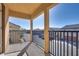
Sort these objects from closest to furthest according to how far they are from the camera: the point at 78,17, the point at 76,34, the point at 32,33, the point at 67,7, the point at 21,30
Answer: the point at 76,34
the point at 78,17
the point at 67,7
the point at 21,30
the point at 32,33

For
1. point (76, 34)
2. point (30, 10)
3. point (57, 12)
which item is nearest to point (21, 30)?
point (30, 10)

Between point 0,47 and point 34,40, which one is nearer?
point 0,47

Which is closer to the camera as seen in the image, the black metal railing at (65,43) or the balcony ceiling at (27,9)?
the black metal railing at (65,43)

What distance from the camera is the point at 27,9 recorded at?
252 inches

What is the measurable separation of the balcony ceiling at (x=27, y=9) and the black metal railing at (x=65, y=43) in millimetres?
1027

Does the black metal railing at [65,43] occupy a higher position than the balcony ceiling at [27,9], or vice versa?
the balcony ceiling at [27,9]

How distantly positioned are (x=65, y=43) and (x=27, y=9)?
3.18m

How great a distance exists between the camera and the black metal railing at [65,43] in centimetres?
315

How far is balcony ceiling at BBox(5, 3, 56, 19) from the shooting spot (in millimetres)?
4945

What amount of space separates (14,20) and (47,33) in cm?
139

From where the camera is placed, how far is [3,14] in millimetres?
4270

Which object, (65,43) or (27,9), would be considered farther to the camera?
(27,9)

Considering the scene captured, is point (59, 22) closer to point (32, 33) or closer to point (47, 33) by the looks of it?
point (47, 33)

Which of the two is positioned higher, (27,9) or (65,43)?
(27,9)
